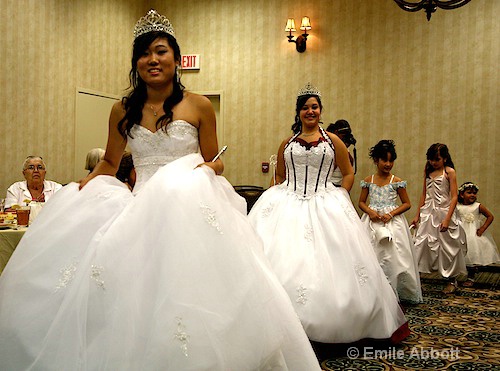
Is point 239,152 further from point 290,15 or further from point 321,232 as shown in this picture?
point 321,232

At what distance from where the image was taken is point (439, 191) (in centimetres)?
592

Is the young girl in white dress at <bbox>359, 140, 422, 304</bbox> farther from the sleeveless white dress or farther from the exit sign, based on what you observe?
the exit sign

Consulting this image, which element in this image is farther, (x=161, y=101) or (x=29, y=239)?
(x=161, y=101)

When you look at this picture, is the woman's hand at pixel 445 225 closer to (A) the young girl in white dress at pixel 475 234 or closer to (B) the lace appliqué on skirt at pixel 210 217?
(A) the young girl in white dress at pixel 475 234

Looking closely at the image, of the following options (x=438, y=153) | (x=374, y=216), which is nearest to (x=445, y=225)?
(x=438, y=153)

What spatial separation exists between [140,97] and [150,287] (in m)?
0.95

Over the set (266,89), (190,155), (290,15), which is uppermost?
(290,15)

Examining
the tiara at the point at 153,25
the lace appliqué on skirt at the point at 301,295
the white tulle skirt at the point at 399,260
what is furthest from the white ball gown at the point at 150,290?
the white tulle skirt at the point at 399,260

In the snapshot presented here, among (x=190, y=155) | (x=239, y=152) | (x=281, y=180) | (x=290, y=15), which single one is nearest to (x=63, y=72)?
(x=239, y=152)

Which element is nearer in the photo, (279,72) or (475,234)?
(475,234)

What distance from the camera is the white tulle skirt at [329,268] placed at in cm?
315

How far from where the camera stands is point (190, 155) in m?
2.31

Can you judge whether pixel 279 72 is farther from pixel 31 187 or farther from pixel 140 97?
pixel 140 97

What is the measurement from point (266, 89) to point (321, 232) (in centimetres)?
563
